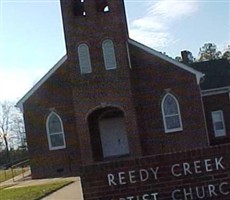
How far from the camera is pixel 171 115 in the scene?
26.3 m

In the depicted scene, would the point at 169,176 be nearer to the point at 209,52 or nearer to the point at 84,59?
the point at 84,59

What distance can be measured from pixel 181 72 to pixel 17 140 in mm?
64043

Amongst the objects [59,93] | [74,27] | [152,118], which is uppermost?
[74,27]

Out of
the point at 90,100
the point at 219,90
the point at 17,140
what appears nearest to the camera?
the point at 90,100

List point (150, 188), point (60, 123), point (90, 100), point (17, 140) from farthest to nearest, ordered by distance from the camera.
Result: point (17, 140) → point (60, 123) → point (90, 100) → point (150, 188)

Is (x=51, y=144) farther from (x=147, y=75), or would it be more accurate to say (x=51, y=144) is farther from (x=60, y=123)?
(x=147, y=75)

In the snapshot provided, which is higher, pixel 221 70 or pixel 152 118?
pixel 221 70

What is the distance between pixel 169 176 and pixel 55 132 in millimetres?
21539

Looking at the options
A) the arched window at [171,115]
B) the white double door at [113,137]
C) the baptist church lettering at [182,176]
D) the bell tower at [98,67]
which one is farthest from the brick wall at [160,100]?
the baptist church lettering at [182,176]

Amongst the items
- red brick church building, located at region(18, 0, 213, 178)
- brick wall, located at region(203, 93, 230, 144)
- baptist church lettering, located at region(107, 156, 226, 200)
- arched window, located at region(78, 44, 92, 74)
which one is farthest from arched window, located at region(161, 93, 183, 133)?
baptist church lettering, located at region(107, 156, 226, 200)

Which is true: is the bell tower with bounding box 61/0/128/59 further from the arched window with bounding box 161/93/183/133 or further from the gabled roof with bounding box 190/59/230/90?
the gabled roof with bounding box 190/59/230/90

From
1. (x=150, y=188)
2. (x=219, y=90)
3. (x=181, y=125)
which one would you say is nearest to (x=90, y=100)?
(x=181, y=125)

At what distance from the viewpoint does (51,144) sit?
1090 inches

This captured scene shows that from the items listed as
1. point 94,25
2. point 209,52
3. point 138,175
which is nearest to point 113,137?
point 94,25
